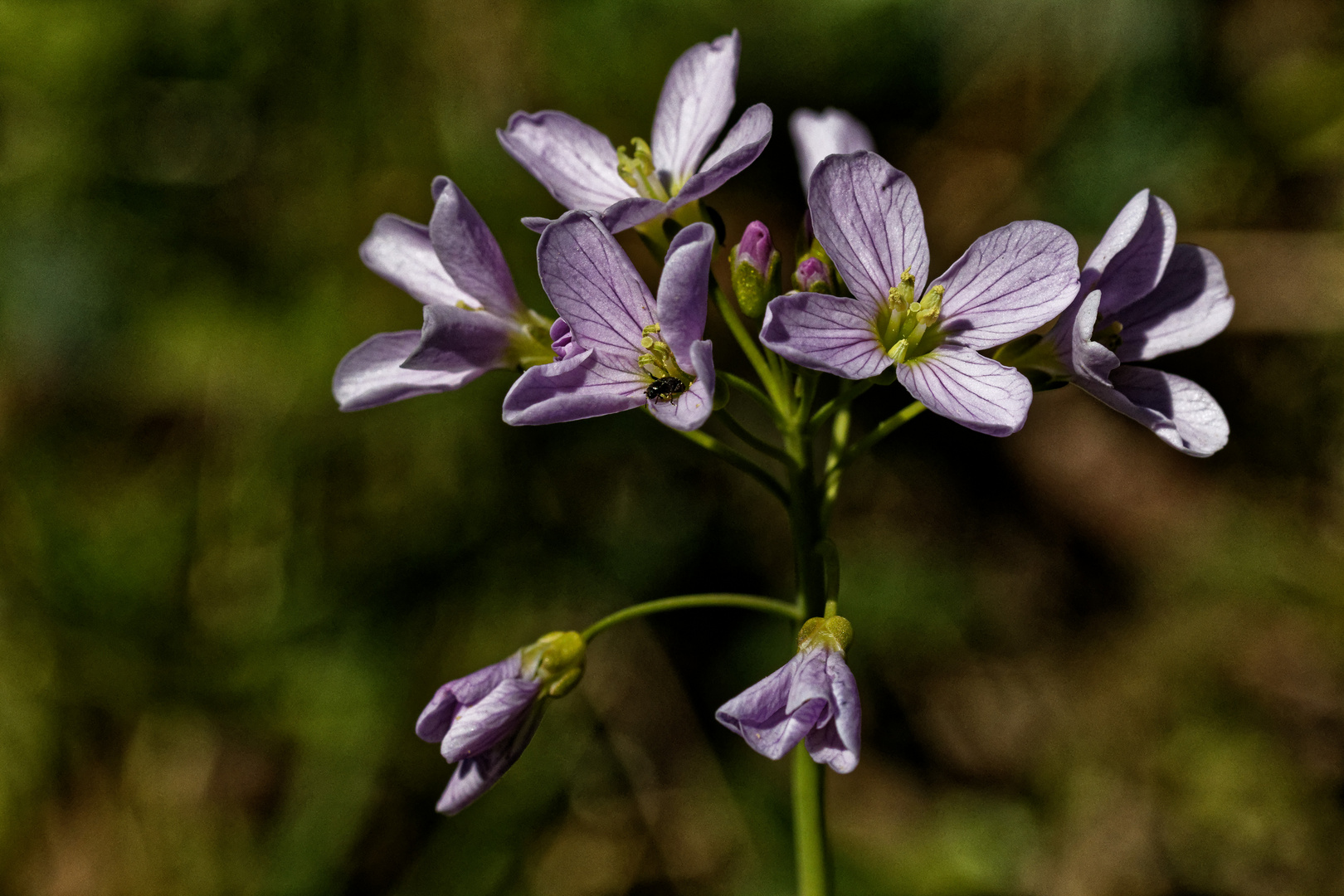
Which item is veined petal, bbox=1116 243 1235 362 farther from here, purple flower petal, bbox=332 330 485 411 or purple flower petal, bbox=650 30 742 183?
purple flower petal, bbox=332 330 485 411

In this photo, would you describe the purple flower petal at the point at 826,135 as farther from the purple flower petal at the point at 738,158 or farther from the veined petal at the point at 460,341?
the veined petal at the point at 460,341

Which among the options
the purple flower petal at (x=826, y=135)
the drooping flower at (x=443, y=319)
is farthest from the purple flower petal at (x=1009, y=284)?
the drooping flower at (x=443, y=319)

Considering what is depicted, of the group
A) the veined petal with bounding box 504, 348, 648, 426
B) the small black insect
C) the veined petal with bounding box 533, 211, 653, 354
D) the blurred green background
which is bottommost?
the blurred green background

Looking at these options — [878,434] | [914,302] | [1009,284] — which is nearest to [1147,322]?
[1009,284]

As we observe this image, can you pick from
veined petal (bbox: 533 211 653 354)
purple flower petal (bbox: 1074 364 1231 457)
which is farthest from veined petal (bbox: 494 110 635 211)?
purple flower petal (bbox: 1074 364 1231 457)

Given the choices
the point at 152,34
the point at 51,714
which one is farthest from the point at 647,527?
the point at 152,34

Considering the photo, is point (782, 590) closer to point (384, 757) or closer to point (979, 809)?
point (979, 809)

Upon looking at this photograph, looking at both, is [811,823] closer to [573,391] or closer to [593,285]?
[573,391]
